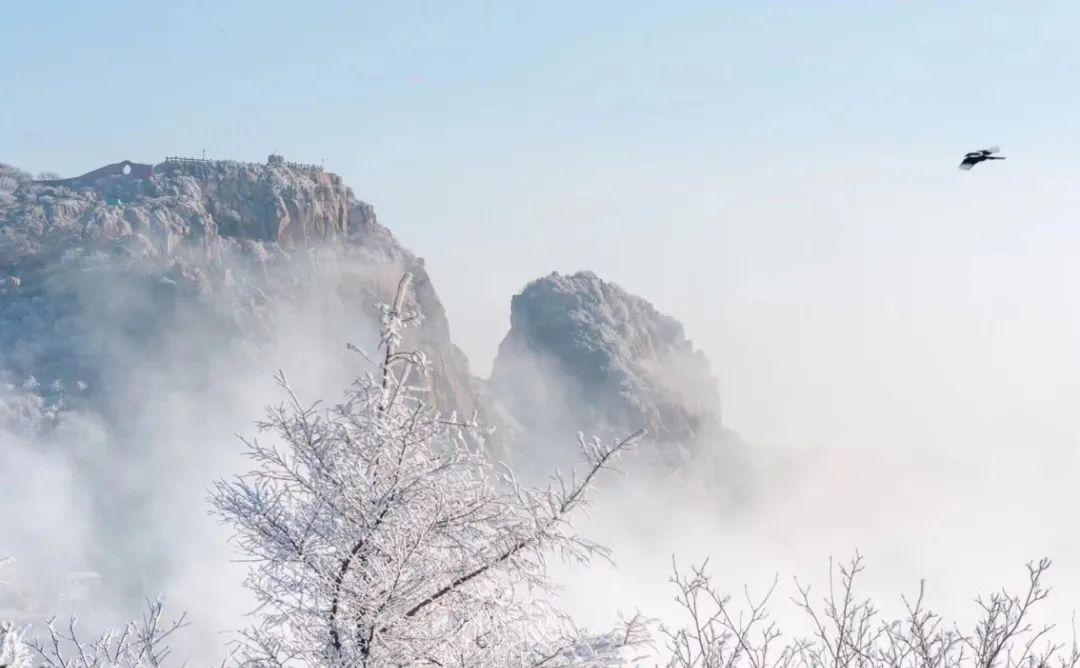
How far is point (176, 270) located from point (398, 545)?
12970cm

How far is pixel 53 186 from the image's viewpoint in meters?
143

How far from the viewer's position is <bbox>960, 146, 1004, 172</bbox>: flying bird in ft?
32.3

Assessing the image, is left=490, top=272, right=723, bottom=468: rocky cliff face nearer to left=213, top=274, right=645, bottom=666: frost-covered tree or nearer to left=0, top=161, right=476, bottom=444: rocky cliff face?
left=0, top=161, right=476, bottom=444: rocky cliff face

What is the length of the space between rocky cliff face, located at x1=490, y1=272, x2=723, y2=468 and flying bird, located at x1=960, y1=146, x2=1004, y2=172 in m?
138

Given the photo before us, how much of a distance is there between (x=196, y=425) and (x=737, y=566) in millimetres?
86269

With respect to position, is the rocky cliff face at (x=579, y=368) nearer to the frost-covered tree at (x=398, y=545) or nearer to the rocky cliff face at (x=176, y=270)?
the rocky cliff face at (x=176, y=270)

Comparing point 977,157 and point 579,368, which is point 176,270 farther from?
point 977,157

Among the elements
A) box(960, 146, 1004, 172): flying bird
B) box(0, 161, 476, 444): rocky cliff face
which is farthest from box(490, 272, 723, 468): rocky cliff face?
box(960, 146, 1004, 172): flying bird

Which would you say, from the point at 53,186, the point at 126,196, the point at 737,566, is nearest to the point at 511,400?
the point at 737,566

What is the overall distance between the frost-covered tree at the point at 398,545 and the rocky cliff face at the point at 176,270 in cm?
11377

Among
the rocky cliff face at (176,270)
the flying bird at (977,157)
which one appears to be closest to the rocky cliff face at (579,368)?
the rocky cliff face at (176,270)

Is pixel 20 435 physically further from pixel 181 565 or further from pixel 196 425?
pixel 181 565

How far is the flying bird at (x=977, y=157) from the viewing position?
9.85 meters

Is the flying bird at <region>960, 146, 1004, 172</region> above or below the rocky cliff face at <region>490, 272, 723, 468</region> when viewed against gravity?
below
